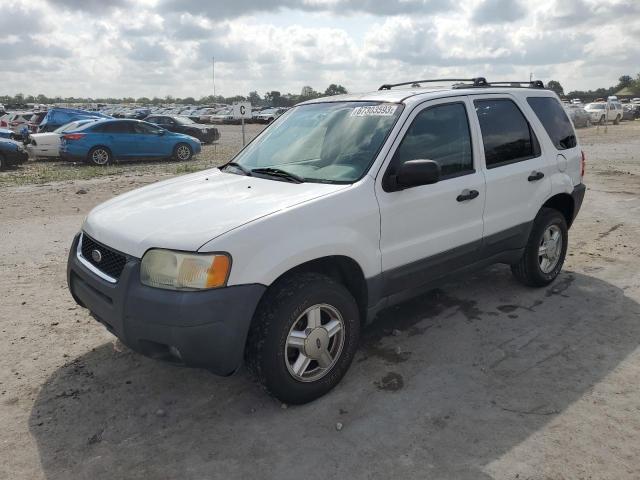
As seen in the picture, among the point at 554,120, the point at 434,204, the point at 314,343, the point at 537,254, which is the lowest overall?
the point at 314,343

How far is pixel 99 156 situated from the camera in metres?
16.2

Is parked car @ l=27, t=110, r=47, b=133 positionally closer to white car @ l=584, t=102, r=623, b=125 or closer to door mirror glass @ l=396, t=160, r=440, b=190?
door mirror glass @ l=396, t=160, r=440, b=190

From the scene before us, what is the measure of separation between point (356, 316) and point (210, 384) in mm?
1098

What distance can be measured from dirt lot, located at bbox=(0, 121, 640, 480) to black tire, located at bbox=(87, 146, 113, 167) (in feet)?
38.3

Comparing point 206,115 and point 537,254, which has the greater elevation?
point 206,115

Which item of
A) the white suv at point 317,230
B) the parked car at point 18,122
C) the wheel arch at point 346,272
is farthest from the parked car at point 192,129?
the wheel arch at point 346,272

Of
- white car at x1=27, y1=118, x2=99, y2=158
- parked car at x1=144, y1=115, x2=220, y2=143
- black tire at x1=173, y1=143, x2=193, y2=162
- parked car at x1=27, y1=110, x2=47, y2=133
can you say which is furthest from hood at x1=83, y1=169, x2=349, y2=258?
parked car at x1=144, y1=115, x2=220, y2=143

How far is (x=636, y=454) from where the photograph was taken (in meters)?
2.82

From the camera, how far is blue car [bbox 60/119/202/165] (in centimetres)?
1591

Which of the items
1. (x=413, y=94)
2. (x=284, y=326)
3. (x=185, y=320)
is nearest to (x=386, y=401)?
(x=284, y=326)

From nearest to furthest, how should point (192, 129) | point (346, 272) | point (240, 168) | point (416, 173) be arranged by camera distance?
point (416, 173) < point (346, 272) < point (240, 168) < point (192, 129)

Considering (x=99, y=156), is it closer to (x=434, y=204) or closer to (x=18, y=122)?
(x=18, y=122)

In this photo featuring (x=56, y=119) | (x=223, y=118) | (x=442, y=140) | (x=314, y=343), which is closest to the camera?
(x=314, y=343)

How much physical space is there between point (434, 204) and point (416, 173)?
1.69ft
